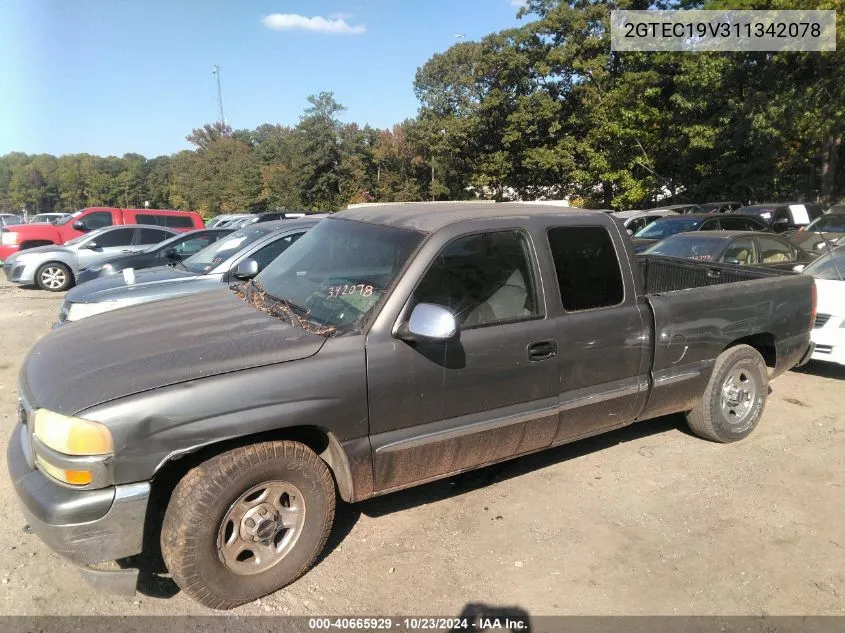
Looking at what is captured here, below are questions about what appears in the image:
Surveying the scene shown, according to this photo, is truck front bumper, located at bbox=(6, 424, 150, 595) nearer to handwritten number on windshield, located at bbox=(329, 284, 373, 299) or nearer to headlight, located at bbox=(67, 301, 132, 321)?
handwritten number on windshield, located at bbox=(329, 284, 373, 299)

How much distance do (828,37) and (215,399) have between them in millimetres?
22522

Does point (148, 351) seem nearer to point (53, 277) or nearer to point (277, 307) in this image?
point (277, 307)

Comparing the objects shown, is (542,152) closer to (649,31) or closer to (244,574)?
(649,31)

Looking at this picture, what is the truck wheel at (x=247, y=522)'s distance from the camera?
250 cm

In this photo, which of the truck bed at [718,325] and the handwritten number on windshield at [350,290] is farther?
the truck bed at [718,325]

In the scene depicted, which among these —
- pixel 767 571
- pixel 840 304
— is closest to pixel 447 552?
pixel 767 571

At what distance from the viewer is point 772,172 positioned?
23828mm

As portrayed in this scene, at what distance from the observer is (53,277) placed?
41.4 feet

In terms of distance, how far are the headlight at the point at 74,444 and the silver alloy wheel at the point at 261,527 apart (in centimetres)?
61

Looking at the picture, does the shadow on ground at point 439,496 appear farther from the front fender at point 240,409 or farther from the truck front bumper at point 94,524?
the front fender at point 240,409

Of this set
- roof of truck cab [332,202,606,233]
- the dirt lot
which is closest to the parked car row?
roof of truck cab [332,202,606,233]

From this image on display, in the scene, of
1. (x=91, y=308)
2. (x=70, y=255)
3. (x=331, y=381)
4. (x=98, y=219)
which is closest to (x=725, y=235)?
(x=331, y=381)

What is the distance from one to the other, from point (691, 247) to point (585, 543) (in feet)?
21.4

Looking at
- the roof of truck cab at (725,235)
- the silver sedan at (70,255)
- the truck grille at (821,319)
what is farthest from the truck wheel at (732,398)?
the silver sedan at (70,255)
